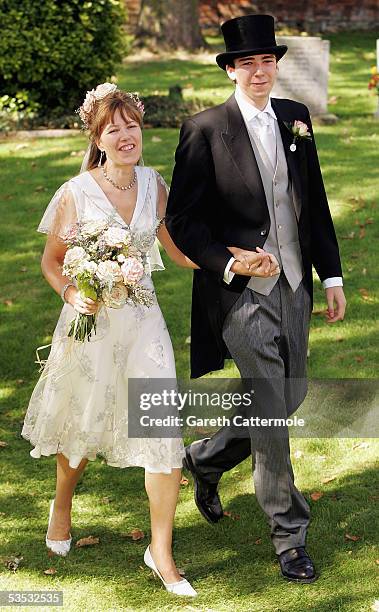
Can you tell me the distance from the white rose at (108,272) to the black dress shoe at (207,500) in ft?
4.59

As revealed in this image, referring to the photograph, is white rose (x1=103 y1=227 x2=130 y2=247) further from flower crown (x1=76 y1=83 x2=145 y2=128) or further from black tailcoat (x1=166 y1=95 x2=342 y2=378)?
flower crown (x1=76 y1=83 x2=145 y2=128)

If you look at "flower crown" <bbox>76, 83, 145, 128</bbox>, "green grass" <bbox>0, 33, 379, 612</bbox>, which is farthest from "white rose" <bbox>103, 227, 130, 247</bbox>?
"green grass" <bbox>0, 33, 379, 612</bbox>

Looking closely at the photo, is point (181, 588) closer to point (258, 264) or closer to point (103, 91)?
point (258, 264)

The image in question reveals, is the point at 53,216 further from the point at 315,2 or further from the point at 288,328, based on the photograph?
the point at 315,2

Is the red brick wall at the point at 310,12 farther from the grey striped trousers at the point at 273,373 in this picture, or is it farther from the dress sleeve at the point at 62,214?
the grey striped trousers at the point at 273,373

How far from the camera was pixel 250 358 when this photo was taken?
526 centimetres

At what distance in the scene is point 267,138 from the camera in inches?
210

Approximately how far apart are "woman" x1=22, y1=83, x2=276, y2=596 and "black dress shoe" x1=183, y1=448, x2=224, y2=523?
67 cm

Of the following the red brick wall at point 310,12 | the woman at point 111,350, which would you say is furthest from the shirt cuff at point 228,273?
the red brick wall at point 310,12

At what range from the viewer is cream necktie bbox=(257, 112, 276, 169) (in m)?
5.35

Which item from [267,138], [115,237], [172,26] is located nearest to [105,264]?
[115,237]

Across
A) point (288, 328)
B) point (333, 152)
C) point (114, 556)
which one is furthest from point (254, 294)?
point (333, 152)

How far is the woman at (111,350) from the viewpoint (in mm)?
5305

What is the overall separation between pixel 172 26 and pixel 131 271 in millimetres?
19253
